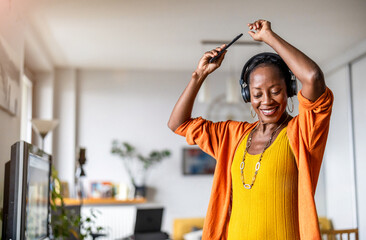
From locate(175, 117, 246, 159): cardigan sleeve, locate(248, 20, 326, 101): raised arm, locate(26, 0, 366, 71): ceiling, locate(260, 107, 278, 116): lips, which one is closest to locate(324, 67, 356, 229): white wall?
locate(26, 0, 366, 71): ceiling

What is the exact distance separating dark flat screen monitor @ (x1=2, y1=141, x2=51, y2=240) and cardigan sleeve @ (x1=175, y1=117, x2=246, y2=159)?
626mm

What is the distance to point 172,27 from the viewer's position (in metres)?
4.34

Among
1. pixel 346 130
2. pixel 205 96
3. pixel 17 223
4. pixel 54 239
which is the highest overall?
pixel 205 96

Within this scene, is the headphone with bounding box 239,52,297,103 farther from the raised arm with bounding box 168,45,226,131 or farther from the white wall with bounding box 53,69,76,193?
the white wall with bounding box 53,69,76,193

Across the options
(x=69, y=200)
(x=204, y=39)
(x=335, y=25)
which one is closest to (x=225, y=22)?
(x=204, y=39)

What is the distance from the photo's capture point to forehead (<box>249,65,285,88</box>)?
1.20m

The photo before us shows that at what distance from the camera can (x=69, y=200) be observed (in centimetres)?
554

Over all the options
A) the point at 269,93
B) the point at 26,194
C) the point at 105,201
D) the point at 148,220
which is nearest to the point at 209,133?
the point at 269,93

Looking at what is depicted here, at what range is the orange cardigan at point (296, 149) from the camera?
108cm

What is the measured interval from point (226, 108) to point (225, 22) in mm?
2316

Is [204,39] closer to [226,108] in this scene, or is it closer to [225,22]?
[225,22]

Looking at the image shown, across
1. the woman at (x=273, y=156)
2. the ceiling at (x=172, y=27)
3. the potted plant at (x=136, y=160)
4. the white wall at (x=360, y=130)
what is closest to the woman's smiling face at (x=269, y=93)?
the woman at (x=273, y=156)

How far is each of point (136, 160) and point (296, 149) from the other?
5.11m

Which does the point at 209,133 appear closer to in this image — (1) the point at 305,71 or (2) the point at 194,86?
(2) the point at 194,86
